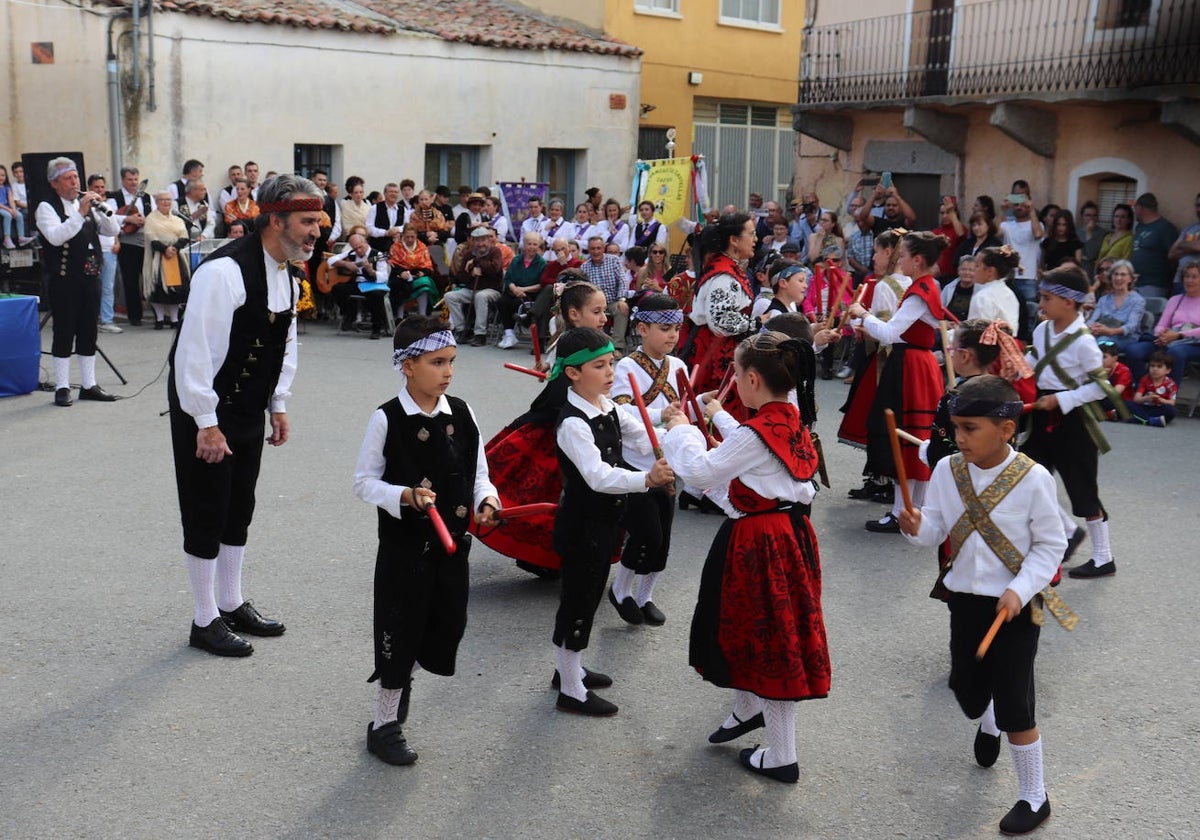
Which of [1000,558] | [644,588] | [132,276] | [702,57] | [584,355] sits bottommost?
[644,588]

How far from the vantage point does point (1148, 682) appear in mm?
5207

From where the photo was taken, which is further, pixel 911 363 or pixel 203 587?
pixel 911 363

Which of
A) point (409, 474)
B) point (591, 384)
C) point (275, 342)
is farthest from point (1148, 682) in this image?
point (275, 342)

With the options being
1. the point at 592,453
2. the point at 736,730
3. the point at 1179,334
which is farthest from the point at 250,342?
the point at 1179,334

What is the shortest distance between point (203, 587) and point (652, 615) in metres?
1.94

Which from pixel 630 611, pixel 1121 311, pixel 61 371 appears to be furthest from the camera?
pixel 1121 311

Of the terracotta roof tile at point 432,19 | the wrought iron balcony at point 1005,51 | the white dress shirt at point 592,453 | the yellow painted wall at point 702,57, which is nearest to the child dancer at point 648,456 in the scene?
the white dress shirt at point 592,453

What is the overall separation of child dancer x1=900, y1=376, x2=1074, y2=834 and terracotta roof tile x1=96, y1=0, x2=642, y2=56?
14992mm

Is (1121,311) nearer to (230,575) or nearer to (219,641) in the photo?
(230,575)

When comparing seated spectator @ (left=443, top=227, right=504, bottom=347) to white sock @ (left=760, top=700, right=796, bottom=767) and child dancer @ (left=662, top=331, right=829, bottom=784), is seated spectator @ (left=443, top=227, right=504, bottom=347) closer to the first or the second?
child dancer @ (left=662, top=331, right=829, bottom=784)

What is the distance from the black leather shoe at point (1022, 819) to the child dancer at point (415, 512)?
1855 mm

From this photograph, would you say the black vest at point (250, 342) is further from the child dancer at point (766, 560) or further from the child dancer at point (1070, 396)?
the child dancer at point (1070, 396)

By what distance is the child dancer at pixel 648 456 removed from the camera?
5570 mm

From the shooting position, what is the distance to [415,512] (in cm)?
423
